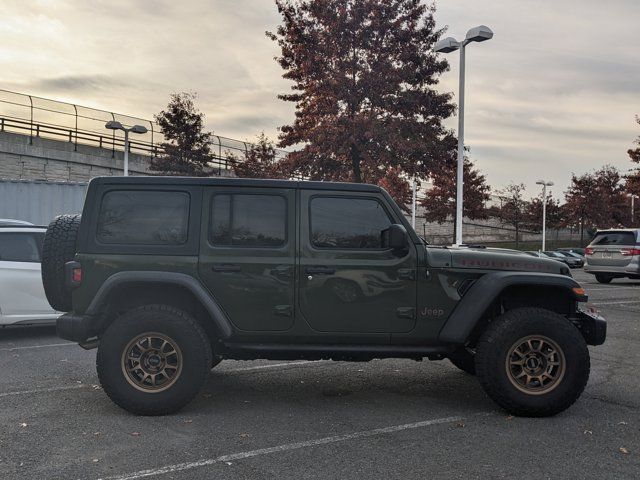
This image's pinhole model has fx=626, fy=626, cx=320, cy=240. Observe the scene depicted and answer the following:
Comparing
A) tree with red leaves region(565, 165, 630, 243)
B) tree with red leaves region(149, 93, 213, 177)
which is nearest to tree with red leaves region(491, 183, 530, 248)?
tree with red leaves region(565, 165, 630, 243)

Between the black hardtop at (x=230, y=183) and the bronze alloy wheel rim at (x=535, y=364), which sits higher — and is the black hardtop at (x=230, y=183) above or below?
above

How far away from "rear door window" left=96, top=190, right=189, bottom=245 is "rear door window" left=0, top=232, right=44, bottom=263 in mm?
4112

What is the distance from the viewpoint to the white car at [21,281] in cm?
852

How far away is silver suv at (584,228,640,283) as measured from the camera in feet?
62.0

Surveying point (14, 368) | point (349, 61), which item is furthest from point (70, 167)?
point (14, 368)

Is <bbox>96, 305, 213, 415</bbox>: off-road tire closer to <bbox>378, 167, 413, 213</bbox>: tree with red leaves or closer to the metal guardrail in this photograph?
the metal guardrail

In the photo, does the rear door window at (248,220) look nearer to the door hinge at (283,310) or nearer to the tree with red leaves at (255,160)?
the door hinge at (283,310)

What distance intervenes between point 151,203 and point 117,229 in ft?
1.19

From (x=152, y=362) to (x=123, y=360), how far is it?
0.23m

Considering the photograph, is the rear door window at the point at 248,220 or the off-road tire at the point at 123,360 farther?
the rear door window at the point at 248,220

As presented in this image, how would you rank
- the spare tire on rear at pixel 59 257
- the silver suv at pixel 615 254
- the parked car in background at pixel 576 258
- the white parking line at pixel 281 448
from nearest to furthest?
the white parking line at pixel 281 448 < the spare tire on rear at pixel 59 257 < the silver suv at pixel 615 254 < the parked car in background at pixel 576 258

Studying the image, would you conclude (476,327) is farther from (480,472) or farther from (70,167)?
(70,167)

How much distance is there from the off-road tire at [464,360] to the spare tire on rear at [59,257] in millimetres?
3521

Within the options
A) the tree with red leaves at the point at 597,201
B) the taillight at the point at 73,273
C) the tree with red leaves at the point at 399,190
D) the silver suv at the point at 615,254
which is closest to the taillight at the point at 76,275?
the taillight at the point at 73,273
